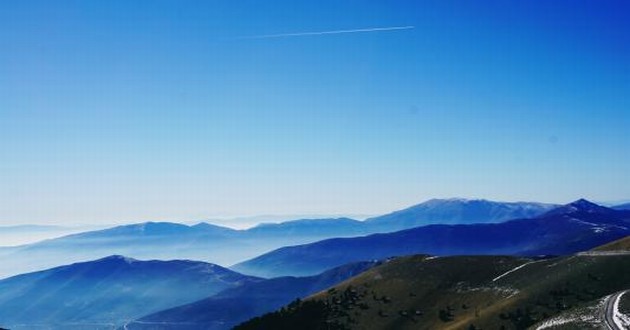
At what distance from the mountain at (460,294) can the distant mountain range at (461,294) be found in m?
0.19

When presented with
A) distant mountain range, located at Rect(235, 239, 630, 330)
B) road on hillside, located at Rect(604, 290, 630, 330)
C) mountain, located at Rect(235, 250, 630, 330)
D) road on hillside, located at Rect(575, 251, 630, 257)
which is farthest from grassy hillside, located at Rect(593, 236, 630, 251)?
road on hillside, located at Rect(604, 290, 630, 330)

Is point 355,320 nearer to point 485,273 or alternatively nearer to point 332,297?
point 332,297

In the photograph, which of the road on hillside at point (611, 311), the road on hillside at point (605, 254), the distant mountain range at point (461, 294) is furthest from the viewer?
the road on hillside at point (605, 254)

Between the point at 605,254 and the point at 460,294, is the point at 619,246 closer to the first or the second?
the point at 605,254

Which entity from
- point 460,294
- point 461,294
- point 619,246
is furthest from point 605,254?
point 460,294

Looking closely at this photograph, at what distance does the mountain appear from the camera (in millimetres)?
120750

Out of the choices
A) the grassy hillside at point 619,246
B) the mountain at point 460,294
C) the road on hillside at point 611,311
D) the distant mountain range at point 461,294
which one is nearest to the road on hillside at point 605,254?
the mountain at point 460,294

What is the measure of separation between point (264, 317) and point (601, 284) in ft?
280

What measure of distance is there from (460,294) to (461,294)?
0.32m

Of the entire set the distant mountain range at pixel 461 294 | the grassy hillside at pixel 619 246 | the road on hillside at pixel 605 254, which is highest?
the grassy hillside at pixel 619 246

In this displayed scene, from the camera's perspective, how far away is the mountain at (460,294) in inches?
4754

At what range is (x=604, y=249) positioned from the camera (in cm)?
15525

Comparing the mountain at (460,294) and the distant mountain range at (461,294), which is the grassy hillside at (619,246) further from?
the mountain at (460,294)

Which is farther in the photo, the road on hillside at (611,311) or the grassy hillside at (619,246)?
the grassy hillside at (619,246)
